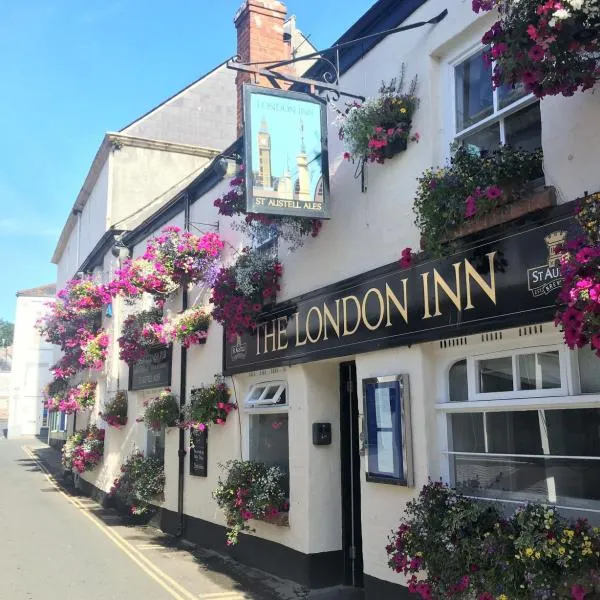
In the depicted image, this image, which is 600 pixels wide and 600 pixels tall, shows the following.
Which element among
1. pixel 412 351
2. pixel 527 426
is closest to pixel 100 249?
pixel 412 351

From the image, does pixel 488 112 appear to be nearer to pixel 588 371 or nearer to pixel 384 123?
pixel 384 123

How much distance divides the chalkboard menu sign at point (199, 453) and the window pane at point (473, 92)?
20.6 ft

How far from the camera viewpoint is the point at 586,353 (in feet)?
14.5

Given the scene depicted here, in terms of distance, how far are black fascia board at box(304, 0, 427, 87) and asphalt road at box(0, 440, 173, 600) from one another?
6485mm

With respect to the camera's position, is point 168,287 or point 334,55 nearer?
point 334,55

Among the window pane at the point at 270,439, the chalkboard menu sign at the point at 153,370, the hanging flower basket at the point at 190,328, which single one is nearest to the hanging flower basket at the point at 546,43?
the window pane at the point at 270,439

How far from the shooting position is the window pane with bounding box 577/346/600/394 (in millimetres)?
4328

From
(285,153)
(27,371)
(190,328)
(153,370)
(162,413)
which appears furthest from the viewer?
(27,371)

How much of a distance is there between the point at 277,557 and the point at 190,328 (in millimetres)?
3985

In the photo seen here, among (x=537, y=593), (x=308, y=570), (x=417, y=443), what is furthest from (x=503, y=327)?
(x=308, y=570)

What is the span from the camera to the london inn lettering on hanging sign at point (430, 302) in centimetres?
445

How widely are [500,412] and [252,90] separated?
4001mm

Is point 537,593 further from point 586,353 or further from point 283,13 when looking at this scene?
point 283,13

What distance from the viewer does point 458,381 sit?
543cm
